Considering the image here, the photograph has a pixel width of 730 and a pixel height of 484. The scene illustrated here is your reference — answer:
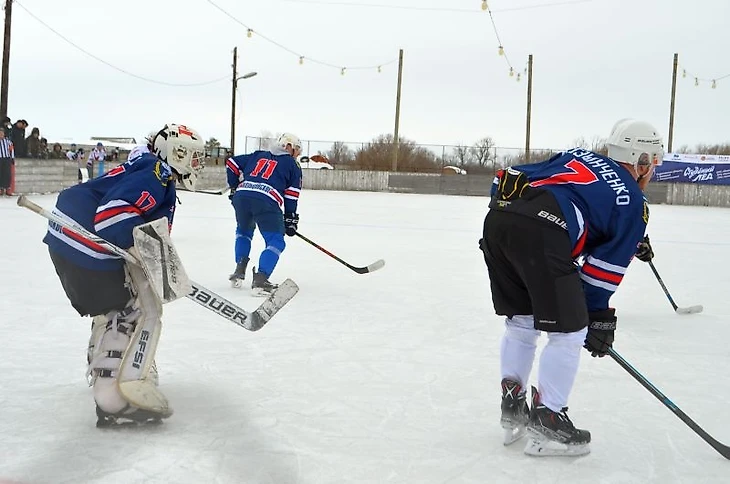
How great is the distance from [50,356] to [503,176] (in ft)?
7.16

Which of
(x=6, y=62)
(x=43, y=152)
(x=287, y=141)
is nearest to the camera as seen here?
(x=287, y=141)

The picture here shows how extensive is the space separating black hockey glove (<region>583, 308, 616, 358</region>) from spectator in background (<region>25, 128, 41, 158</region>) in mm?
14091

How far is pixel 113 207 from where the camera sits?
236 centimetres

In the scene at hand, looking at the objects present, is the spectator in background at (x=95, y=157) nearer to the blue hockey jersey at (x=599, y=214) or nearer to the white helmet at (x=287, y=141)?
the white helmet at (x=287, y=141)

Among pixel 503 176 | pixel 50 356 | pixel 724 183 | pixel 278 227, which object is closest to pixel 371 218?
pixel 278 227

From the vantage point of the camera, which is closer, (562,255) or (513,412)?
(562,255)

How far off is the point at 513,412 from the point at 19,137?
13888mm

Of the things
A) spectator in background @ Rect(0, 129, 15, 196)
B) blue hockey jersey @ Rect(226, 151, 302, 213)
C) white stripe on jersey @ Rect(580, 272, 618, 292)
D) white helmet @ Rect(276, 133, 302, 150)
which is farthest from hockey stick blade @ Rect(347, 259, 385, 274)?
spectator in background @ Rect(0, 129, 15, 196)

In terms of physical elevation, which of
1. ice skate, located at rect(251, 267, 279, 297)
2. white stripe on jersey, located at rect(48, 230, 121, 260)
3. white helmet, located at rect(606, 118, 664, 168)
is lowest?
ice skate, located at rect(251, 267, 279, 297)

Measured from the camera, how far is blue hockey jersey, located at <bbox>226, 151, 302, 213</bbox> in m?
5.26

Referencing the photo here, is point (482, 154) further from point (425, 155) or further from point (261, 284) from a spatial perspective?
point (261, 284)

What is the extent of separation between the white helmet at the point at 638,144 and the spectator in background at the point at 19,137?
540 inches

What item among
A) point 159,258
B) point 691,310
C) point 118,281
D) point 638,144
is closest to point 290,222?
point 691,310

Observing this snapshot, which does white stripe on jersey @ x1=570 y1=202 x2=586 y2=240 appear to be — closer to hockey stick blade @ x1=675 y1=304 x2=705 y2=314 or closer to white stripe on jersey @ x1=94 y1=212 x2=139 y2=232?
white stripe on jersey @ x1=94 y1=212 x2=139 y2=232
